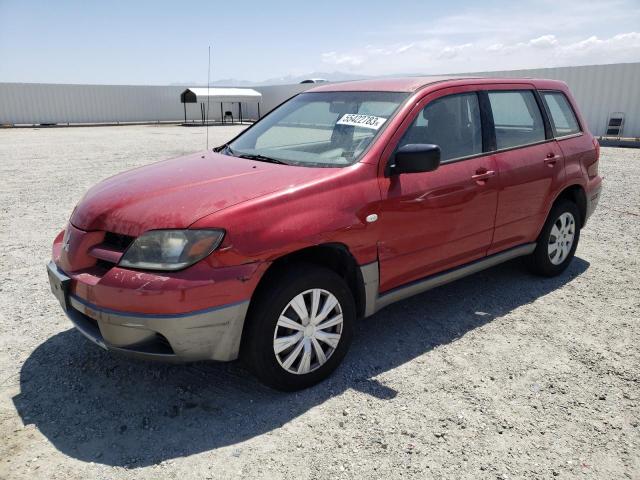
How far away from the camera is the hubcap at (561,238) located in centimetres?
487

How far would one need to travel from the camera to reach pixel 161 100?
36.5m

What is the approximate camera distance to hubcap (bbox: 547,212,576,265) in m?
4.87

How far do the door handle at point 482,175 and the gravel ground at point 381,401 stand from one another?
1.13 metres

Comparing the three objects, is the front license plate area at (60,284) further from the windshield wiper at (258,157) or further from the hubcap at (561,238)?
the hubcap at (561,238)

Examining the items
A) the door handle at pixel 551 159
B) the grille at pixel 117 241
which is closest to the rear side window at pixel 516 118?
the door handle at pixel 551 159

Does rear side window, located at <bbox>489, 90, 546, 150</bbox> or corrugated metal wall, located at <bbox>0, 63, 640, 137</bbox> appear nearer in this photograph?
rear side window, located at <bbox>489, 90, 546, 150</bbox>

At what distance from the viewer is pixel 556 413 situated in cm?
296

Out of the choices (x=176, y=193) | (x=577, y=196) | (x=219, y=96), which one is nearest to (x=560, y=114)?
(x=577, y=196)

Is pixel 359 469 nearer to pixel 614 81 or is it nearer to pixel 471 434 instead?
pixel 471 434

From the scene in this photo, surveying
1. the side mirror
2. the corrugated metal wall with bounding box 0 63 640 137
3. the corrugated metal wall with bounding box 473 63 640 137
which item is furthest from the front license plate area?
the corrugated metal wall with bounding box 0 63 640 137

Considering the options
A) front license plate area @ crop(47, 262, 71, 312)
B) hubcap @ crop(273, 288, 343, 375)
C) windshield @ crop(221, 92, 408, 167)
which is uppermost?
windshield @ crop(221, 92, 408, 167)

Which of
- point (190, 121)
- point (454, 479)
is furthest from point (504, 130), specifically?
point (190, 121)

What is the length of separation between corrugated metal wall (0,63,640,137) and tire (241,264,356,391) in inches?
744

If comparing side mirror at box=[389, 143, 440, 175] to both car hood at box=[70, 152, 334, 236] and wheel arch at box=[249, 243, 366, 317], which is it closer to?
car hood at box=[70, 152, 334, 236]
